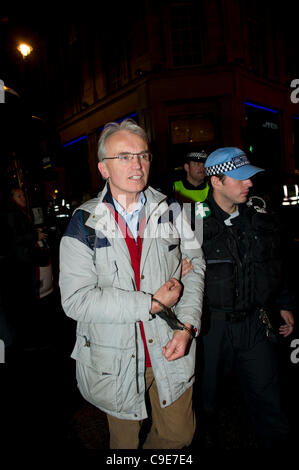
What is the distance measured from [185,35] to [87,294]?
13.1 metres

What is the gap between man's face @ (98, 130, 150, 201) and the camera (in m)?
1.95

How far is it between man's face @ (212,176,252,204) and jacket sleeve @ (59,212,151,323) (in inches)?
47.9

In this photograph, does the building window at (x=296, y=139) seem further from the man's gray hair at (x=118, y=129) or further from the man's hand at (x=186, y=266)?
the man's gray hair at (x=118, y=129)

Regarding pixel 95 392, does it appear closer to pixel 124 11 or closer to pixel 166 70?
pixel 166 70

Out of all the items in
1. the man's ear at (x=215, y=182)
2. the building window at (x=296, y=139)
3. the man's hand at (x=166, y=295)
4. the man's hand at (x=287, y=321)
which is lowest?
the man's hand at (x=287, y=321)

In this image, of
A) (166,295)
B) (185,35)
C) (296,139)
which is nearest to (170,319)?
(166,295)

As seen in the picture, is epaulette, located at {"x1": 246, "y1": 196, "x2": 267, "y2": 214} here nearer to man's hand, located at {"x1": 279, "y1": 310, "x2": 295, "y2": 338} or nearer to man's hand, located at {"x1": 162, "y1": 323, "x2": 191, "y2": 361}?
man's hand, located at {"x1": 279, "y1": 310, "x2": 295, "y2": 338}

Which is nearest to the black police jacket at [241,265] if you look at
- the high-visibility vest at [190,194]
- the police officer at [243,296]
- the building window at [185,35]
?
the police officer at [243,296]

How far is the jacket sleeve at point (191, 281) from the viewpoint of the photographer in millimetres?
1941

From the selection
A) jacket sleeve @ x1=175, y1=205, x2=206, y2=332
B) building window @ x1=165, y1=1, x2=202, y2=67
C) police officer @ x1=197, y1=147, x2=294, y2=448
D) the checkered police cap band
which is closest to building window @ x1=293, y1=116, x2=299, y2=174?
building window @ x1=165, y1=1, x2=202, y2=67

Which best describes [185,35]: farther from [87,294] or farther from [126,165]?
[87,294]

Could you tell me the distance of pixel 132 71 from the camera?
12.9m

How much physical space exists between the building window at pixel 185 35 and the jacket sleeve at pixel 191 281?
1174 centimetres

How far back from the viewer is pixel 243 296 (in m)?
2.38
